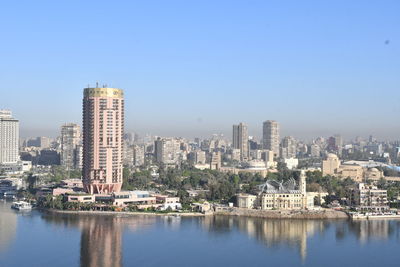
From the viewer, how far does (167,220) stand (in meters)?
16.4

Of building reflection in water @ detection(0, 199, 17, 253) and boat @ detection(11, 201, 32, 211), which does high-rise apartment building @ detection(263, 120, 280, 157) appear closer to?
building reflection in water @ detection(0, 199, 17, 253)

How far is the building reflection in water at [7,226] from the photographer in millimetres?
12836

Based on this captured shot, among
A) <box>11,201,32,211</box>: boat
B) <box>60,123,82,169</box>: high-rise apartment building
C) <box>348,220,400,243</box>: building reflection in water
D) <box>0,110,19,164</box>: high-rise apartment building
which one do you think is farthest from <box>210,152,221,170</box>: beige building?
<box>348,220,400,243</box>: building reflection in water

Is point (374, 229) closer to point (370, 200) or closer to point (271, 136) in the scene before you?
point (370, 200)

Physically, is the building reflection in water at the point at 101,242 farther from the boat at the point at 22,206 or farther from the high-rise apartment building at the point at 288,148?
the high-rise apartment building at the point at 288,148

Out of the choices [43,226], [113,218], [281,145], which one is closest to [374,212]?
[113,218]

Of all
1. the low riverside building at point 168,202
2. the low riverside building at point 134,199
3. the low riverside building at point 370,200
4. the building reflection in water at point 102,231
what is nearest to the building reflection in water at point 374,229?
the low riverside building at point 370,200

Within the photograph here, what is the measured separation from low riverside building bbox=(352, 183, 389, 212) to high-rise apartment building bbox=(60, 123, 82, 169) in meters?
16.5

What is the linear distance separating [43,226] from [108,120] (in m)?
5.00

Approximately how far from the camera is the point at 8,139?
105 feet

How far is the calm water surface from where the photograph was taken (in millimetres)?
11516

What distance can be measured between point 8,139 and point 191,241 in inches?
827

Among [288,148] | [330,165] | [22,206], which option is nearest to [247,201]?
[22,206]

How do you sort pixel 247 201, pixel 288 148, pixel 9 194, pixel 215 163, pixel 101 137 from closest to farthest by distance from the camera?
1. pixel 247 201
2. pixel 101 137
3. pixel 9 194
4. pixel 215 163
5. pixel 288 148
